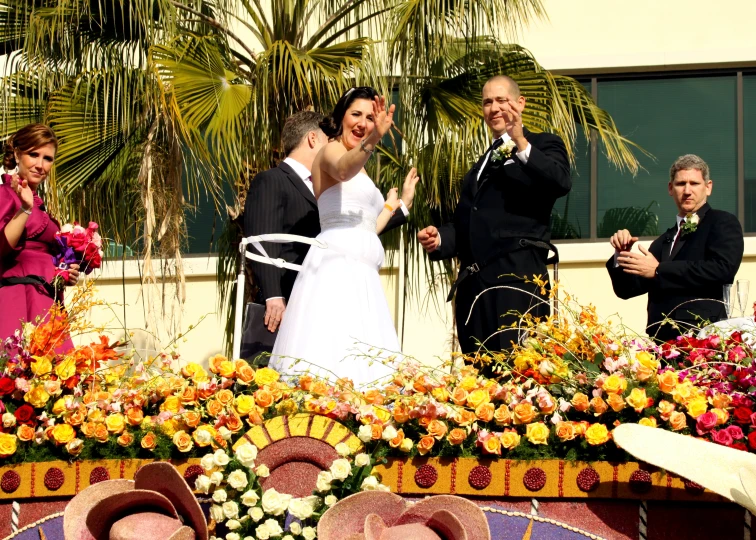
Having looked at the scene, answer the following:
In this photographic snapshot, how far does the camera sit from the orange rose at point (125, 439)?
3.11 metres

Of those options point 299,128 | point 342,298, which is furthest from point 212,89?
point 342,298

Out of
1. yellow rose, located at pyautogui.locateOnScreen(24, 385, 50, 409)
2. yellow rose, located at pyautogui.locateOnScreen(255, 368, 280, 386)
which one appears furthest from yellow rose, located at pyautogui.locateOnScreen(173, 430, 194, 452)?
yellow rose, located at pyautogui.locateOnScreen(24, 385, 50, 409)

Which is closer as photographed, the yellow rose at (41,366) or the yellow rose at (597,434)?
the yellow rose at (597,434)

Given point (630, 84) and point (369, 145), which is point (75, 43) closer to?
point (369, 145)

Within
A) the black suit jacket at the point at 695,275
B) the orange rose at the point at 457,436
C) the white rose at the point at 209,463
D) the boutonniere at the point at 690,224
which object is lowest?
the white rose at the point at 209,463

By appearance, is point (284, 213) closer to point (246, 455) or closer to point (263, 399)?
point (263, 399)

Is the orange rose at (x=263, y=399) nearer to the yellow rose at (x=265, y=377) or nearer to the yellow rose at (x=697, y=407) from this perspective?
the yellow rose at (x=265, y=377)

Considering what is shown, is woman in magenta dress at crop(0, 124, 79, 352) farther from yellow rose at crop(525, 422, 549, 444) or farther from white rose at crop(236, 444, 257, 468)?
yellow rose at crop(525, 422, 549, 444)

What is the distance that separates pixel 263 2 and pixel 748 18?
3864 millimetres

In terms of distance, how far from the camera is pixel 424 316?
29.8 ft

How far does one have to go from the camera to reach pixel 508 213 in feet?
16.3

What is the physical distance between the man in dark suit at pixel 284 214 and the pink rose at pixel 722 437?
2.38 meters

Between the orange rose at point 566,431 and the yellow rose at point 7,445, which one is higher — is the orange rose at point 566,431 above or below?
above

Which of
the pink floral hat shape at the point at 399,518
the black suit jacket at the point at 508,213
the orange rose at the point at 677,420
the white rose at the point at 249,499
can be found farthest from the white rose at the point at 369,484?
the black suit jacket at the point at 508,213
